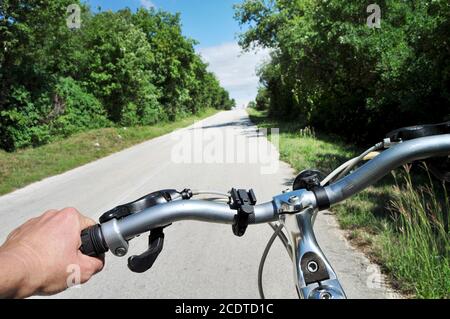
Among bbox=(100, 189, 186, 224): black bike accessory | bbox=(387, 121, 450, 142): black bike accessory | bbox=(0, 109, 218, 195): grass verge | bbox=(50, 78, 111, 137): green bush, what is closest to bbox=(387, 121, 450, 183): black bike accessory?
bbox=(387, 121, 450, 142): black bike accessory

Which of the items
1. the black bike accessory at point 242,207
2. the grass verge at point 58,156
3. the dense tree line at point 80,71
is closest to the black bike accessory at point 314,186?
the black bike accessory at point 242,207

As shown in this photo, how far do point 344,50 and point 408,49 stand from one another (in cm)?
439

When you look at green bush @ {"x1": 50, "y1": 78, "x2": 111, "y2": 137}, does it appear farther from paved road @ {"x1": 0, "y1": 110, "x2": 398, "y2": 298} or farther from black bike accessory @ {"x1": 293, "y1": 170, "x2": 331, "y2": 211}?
black bike accessory @ {"x1": 293, "y1": 170, "x2": 331, "y2": 211}

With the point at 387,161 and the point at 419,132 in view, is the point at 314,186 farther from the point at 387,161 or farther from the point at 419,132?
the point at 419,132

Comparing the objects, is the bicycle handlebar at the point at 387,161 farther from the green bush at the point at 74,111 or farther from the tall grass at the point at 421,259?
the green bush at the point at 74,111

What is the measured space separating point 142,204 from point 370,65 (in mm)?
13453

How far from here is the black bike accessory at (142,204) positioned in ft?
4.43

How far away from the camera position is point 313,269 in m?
1.17

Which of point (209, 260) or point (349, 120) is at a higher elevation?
point (349, 120)

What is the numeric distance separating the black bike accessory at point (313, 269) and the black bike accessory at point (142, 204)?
1.65 feet

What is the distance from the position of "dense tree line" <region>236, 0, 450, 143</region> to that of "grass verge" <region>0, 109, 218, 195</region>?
919 centimetres

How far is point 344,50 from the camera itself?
14.8 metres
